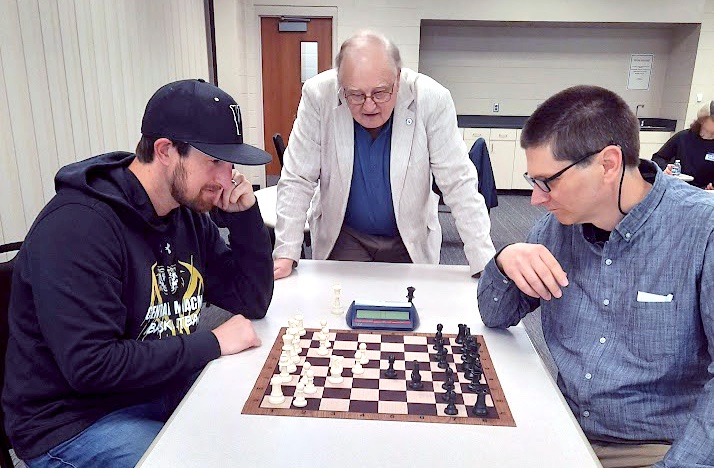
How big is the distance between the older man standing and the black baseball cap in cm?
62

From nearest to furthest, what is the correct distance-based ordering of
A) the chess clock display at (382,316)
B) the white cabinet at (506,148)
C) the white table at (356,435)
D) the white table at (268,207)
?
the white table at (356,435)
the chess clock display at (382,316)
the white table at (268,207)
the white cabinet at (506,148)

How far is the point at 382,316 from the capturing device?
1420mm

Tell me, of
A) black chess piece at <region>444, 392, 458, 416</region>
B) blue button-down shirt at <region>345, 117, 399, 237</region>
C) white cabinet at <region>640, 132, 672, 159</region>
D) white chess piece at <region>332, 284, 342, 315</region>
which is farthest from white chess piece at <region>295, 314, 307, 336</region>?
white cabinet at <region>640, 132, 672, 159</region>

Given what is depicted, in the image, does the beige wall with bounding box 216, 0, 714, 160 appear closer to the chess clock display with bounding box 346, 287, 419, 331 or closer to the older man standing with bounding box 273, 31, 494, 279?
the older man standing with bounding box 273, 31, 494, 279

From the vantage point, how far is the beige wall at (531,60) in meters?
7.16

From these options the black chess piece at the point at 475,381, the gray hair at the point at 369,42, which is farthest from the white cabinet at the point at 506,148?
the black chess piece at the point at 475,381

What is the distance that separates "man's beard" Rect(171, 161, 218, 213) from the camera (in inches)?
51.4

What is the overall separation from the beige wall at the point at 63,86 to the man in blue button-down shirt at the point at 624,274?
2.36m

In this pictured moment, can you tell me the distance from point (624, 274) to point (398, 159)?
3.15 feet

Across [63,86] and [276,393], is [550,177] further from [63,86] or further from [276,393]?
[63,86]

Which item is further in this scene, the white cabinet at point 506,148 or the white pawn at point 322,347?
the white cabinet at point 506,148

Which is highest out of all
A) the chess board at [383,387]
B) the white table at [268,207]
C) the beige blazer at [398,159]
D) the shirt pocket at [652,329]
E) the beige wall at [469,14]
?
the beige wall at [469,14]

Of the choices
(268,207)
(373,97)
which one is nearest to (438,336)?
(373,97)

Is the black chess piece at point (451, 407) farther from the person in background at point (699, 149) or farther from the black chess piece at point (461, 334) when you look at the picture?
the person in background at point (699, 149)
